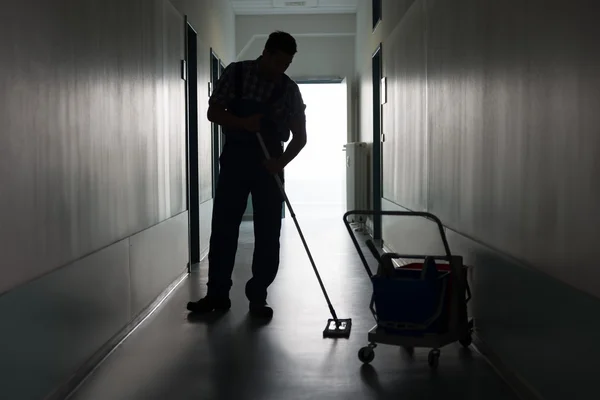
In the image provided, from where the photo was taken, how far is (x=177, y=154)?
200 inches

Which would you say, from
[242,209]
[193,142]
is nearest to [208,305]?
[242,209]

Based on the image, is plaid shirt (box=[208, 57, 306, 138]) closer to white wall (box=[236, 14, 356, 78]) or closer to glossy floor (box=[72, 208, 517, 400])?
glossy floor (box=[72, 208, 517, 400])

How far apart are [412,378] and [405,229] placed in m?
2.73

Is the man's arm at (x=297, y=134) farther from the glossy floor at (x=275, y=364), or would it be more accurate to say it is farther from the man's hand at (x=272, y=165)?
the glossy floor at (x=275, y=364)

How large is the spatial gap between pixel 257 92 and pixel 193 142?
232 centimetres

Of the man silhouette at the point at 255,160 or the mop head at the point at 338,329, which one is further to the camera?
the man silhouette at the point at 255,160

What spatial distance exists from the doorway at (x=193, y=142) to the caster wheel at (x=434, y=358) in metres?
3.21

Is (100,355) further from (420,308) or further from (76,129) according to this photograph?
(420,308)

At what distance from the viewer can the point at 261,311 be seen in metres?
3.77

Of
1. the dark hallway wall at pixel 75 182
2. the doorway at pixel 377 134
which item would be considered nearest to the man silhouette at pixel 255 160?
the dark hallway wall at pixel 75 182

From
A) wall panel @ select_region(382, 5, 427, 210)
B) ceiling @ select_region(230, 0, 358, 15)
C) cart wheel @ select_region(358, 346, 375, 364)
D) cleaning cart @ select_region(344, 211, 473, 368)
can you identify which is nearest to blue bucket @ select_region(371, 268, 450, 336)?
cleaning cart @ select_region(344, 211, 473, 368)

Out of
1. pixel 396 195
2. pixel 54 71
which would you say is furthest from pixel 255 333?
pixel 396 195

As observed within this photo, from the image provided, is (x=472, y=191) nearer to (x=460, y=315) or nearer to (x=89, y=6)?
(x=460, y=315)

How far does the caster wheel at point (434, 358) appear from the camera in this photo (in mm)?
2791
